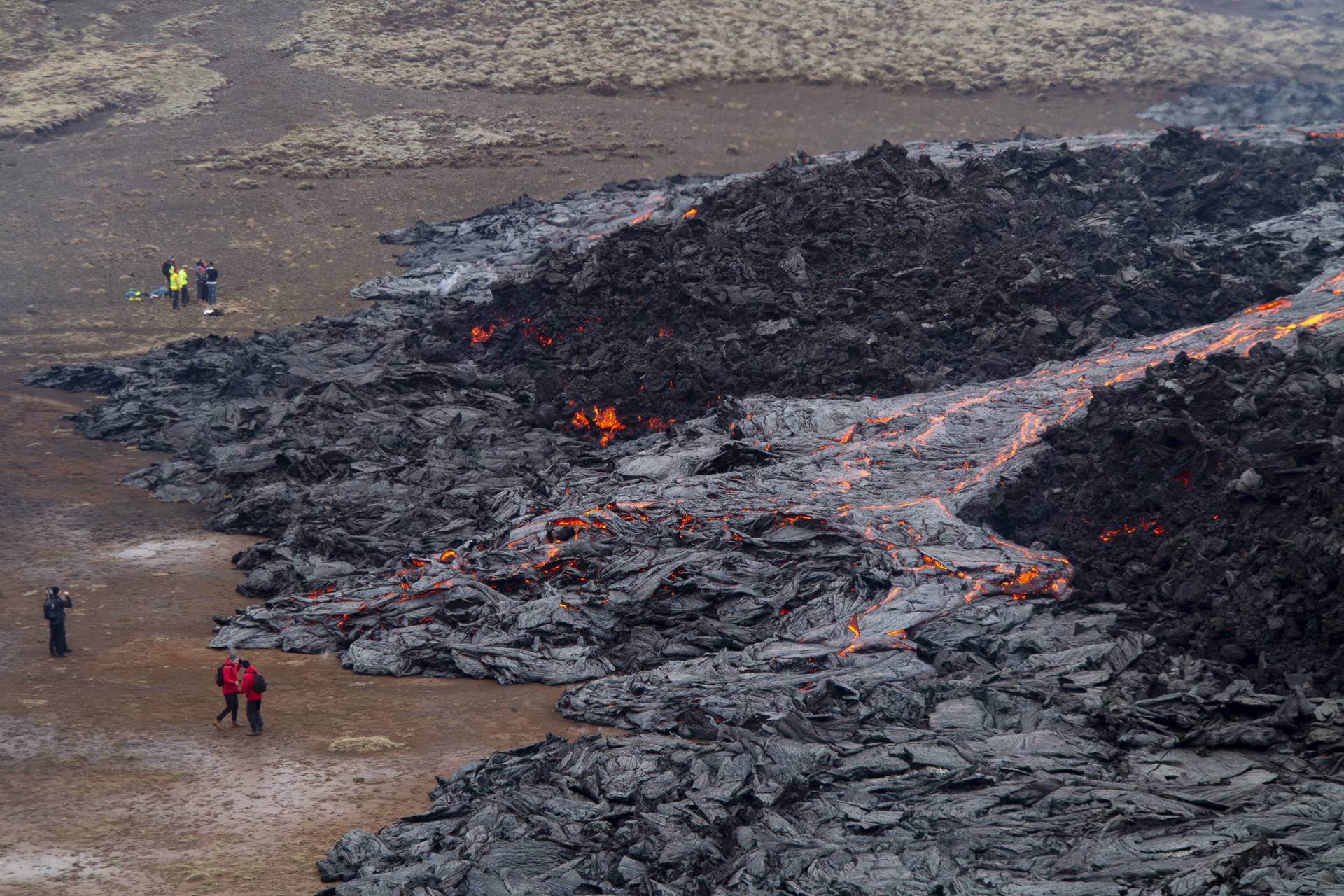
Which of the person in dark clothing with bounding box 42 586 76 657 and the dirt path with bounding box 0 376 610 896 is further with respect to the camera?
the person in dark clothing with bounding box 42 586 76 657

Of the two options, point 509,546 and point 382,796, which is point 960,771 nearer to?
point 382,796

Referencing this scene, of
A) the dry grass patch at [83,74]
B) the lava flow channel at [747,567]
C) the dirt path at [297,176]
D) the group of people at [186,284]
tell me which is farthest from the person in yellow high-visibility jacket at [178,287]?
the lava flow channel at [747,567]

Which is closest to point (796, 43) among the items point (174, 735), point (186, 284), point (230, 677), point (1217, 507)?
point (186, 284)

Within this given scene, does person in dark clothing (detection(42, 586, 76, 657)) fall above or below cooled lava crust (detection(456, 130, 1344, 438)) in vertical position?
below

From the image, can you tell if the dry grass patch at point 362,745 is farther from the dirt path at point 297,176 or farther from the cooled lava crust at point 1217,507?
the dirt path at point 297,176

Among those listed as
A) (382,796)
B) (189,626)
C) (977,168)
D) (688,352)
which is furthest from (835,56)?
(382,796)

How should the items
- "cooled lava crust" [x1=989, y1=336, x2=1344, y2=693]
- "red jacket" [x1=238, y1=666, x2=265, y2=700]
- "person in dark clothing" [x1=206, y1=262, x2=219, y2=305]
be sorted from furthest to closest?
"person in dark clothing" [x1=206, y1=262, x2=219, y2=305] → "red jacket" [x1=238, y1=666, x2=265, y2=700] → "cooled lava crust" [x1=989, y1=336, x2=1344, y2=693]

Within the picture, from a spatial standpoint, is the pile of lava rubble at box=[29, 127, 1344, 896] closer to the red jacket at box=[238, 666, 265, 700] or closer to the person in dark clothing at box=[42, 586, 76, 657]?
the person in dark clothing at box=[42, 586, 76, 657]

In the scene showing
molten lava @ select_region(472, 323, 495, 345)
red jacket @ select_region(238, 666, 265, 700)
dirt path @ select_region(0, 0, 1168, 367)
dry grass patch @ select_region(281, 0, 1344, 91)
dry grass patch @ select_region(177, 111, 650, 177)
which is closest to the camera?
red jacket @ select_region(238, 666, 265, 700)

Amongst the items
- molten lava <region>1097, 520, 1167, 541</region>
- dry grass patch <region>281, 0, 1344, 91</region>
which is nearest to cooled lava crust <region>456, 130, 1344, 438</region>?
molten lava <region>1097, 520, 1167, 541</region>
